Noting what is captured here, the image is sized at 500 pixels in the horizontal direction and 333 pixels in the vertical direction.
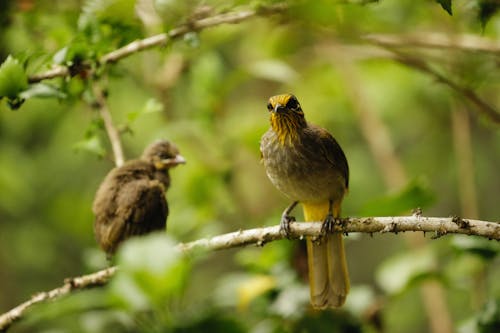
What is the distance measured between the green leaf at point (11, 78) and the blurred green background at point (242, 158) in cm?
10

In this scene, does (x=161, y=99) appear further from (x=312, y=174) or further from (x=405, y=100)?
(x=405, y=100)

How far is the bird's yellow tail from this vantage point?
3996 millimetres

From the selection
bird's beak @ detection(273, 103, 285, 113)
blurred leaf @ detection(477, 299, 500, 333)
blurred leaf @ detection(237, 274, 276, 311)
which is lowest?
blurred leaf @ detection(477, 299, 500, 333)

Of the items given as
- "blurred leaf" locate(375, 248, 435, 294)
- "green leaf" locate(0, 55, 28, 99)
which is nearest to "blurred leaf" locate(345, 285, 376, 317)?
"blurred leaf" locate(375, 248, 435, 294)

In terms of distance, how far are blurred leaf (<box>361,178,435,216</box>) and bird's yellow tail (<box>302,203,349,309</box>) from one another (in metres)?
0.35

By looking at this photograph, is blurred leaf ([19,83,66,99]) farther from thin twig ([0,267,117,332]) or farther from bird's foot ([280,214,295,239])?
→ bird's foot ([280,214,295,239])

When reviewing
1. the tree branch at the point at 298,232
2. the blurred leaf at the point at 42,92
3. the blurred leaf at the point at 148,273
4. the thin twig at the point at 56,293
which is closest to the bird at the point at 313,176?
A: the tree branch at the point at 298,232

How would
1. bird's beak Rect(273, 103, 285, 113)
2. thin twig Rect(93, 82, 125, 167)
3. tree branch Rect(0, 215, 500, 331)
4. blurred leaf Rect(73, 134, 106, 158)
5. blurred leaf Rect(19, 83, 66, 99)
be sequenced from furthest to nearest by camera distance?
bird's beak Rect(273, 103, 285, 113) < thin twig Rect(93, 82, 125, 167) < blurred leaf Rect(73, 134, 106, 158) < blurred leaf Rect(19, 83, 66, 99) < tree branch Rect(0, 215, 500, 331)

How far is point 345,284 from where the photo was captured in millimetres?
4051

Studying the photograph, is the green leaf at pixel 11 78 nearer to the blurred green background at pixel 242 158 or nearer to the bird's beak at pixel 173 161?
the blurred green background at pixel 242 158

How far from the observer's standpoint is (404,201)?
3.76m

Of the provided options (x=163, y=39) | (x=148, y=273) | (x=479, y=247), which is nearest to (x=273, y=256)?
(x=479, y=247)

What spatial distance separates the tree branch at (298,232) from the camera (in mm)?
2842

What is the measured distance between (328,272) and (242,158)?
3.07 meters
